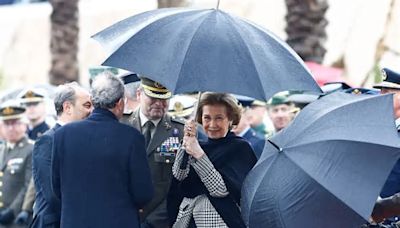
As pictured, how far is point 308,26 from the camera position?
633 inches

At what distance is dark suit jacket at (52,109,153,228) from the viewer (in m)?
7.56

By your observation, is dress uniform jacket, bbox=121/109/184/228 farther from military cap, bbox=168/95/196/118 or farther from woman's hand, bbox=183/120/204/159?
military cap, bbox=168/95/196/118

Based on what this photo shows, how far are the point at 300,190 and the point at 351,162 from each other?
39 centimetres

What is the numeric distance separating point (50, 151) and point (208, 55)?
155cm

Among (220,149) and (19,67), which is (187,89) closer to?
(220,149)

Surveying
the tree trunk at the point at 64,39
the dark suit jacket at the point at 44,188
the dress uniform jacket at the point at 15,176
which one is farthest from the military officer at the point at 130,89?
the tree trunk at the point at 64,39

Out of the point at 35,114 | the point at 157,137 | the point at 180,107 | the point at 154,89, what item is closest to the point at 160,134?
the point at 157,137

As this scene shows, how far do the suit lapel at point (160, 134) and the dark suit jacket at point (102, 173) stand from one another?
0.69 metres

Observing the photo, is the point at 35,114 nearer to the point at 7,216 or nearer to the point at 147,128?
the point at 7,216

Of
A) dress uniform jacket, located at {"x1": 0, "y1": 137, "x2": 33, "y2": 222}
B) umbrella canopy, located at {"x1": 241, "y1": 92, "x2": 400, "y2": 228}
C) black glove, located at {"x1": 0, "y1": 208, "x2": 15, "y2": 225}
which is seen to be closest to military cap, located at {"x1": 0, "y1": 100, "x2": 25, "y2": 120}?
dress uniform jacket, located at {"x1": 0, "y1": 137, "x2": 33, "y2": 222}

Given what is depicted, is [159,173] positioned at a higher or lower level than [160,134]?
lower

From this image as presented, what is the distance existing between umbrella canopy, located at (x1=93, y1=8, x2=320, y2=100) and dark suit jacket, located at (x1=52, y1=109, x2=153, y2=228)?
21.5 inches

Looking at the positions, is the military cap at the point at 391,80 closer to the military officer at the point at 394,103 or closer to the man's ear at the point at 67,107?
the military officer at the point at 394,103

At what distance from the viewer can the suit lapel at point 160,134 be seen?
27.4 ft
